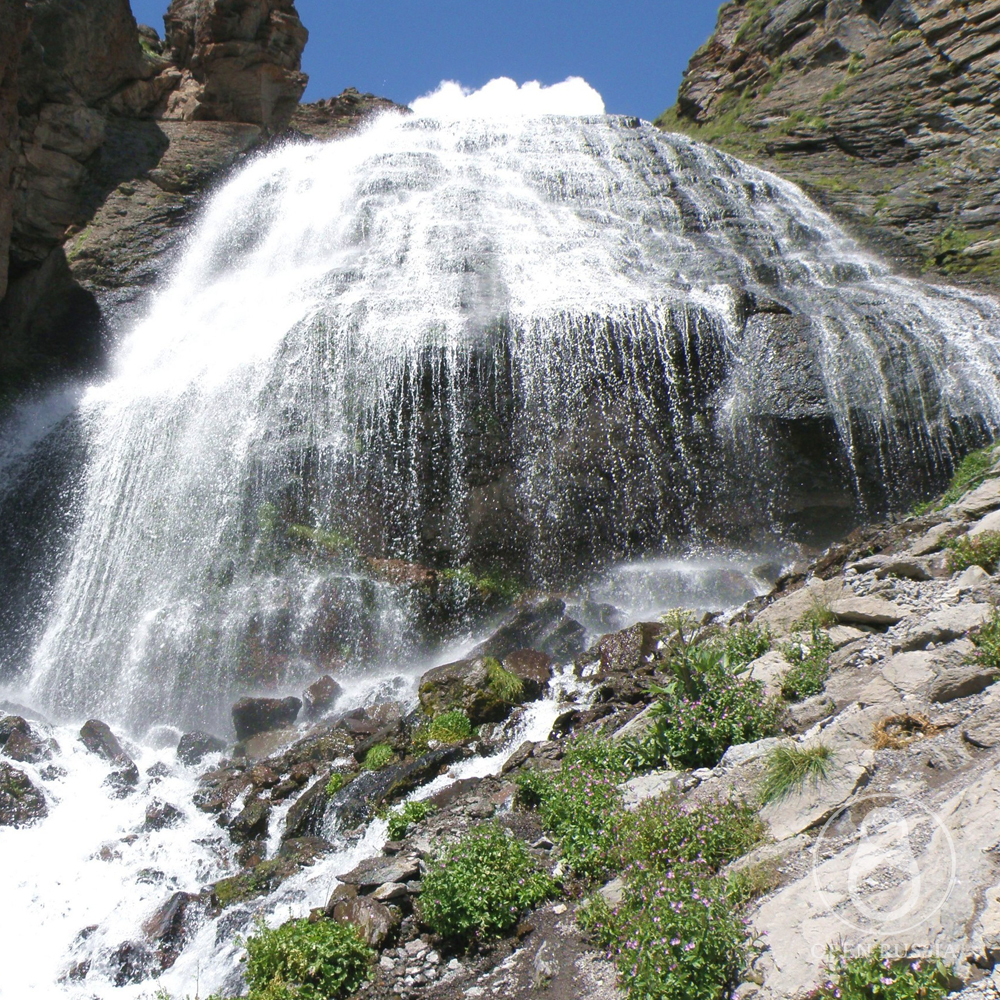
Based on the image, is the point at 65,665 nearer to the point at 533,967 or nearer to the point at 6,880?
the point at 6,880

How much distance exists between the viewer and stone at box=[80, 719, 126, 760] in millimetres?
12297

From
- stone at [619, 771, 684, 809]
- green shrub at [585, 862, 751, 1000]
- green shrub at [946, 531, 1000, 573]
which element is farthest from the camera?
green shrub at [946, 531, 1000, 573]

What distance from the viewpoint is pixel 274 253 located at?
989 inches

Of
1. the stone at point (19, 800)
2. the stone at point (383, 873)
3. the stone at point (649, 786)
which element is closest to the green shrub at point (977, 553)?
the stone at point (649, 786)

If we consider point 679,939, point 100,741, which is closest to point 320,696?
point 100,741

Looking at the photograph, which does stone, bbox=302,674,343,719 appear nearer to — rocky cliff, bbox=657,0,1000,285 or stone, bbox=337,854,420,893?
stone, bbox=337,854,420,893

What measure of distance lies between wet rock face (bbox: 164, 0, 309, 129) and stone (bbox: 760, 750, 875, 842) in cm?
3262

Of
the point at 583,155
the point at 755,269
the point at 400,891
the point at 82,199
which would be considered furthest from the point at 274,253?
the point at 400,891

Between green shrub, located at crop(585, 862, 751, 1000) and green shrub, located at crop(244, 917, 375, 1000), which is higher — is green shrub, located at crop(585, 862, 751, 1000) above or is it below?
above

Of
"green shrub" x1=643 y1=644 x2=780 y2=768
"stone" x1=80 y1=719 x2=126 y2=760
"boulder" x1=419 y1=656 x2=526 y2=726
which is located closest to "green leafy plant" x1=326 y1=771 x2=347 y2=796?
"boulder" x1=419 y1=656 x2=526 y2=726

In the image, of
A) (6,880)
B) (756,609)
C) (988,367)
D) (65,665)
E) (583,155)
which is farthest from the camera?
(583,155)

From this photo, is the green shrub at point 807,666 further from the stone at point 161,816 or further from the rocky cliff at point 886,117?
the rocky cliff at point 886,117

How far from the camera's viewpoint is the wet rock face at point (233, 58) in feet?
101

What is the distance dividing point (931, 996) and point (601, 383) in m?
14.6
